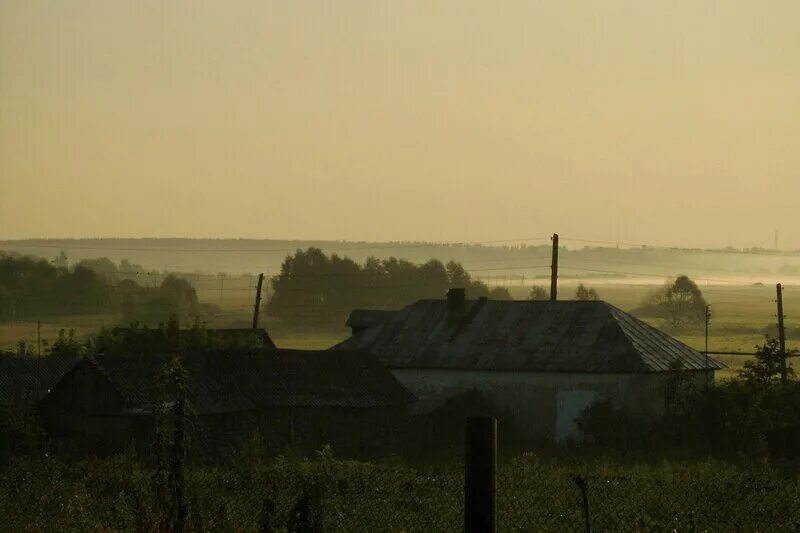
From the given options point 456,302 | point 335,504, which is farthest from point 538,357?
point 335,504

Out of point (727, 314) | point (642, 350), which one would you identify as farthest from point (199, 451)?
point (727, 314)

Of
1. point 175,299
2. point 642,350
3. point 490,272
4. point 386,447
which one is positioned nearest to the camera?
point 386,447

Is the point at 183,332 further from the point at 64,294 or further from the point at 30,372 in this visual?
the point at 64,294

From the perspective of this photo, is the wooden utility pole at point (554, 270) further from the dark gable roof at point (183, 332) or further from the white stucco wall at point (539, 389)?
the dark gable roof at point (183, 332)

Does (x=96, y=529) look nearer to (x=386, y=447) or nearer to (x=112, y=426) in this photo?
(x=112, y=426)

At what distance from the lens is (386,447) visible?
125 feet

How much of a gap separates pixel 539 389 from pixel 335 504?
83.7 ft

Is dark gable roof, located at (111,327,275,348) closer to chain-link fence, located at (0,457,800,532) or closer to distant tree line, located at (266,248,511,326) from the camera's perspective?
chain-link fence, located at (0,457,800,532)

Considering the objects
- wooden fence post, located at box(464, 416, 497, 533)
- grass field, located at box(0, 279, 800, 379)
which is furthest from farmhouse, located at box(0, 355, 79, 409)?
wooden fence post, located at box(464, 416, 497, 533)

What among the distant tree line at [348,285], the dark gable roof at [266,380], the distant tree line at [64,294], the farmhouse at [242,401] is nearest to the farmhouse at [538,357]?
the dark gable roof at [266,380]

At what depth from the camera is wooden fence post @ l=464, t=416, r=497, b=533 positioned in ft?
30.9

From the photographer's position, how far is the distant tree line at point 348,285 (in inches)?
4887

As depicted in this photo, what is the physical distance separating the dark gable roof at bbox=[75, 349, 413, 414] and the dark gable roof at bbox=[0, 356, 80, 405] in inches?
449

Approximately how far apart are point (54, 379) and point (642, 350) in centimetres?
2230
